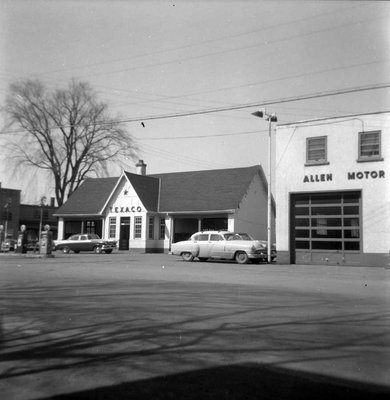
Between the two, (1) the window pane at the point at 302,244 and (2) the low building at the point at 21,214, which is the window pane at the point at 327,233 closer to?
(1) the window pane at the point at 302,244

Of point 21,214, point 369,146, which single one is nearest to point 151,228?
point 369,146

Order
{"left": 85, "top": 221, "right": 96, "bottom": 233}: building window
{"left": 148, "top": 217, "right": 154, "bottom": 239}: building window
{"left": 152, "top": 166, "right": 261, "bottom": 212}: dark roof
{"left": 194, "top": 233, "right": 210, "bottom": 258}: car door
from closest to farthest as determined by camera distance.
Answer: {"left": 194, "top": 233, "right": 210, "bottom": 258}: car door, {"left": 152, "top": 166, "right": 261, "bottom": 212}: dark roof, {"left": 148, "top": 217, "right": 154, "bottom": 239}: building window, {"left": 85, "top": 221, "right": 96, "bottom": 233}: building window

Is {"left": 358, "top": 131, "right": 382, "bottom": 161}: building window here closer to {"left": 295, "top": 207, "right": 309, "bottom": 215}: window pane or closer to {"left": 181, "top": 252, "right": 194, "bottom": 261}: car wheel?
{"left": 295, "top": 207, "right": 309, "bottom": 215}: window pane

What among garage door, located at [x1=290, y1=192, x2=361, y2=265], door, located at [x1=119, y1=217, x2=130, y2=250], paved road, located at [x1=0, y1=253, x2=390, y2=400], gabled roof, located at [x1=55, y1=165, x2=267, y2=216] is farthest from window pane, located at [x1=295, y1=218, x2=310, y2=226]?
door, located at [x1=119, y1=217, x2=130, y2=250]

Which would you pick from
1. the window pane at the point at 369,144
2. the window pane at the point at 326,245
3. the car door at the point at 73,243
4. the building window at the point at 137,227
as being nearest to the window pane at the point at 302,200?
the window pane at the point at 326,245

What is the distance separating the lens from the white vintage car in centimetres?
2420

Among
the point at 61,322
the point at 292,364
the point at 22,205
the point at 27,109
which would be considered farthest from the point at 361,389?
the point at 22,205

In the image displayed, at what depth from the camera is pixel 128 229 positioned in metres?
39.8

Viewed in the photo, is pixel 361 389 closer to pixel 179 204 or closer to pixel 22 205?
pixel 179 204

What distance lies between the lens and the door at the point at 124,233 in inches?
1537

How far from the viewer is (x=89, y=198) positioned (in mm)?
44781

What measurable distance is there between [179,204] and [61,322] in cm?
3076

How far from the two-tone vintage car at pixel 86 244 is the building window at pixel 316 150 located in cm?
1783

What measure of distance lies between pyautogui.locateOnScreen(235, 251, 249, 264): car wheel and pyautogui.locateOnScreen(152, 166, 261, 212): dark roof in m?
10.2
